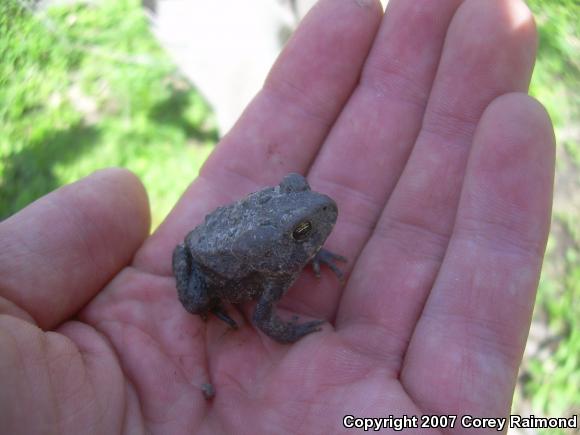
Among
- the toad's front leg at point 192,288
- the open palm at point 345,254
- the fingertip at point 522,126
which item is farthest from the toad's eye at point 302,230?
the fingertip at point 522,126

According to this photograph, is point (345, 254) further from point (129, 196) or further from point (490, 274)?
point (129, 196)

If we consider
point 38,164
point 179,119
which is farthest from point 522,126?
point 38,164

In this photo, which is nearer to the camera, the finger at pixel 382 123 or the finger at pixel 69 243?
the finger at pixel 69 243

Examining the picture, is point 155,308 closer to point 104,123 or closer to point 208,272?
point 208,272

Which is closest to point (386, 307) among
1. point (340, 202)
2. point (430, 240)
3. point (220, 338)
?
point (430, 240)

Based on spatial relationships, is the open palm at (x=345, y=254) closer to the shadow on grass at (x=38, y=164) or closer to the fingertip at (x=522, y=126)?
the fingertip at (x=522, y=126)

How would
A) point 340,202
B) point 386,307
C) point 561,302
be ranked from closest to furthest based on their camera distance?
point 386,307 → point 340,202 → point 561,302
